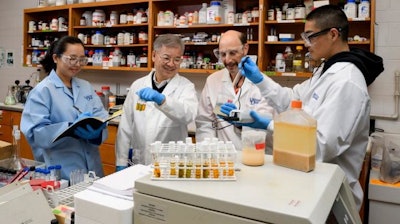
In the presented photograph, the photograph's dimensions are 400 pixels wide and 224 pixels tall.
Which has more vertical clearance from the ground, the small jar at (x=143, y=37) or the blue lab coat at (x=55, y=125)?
the small jar at (x=143, y=37)

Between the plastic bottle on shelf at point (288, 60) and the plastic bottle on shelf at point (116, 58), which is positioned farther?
the plastic bottle on shelf at point (116, 58)

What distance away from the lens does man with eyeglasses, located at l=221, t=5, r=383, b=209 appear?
4.43 feet

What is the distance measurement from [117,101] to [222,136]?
2.34 metres

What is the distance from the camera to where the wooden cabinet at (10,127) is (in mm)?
4332

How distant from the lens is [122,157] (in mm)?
2244

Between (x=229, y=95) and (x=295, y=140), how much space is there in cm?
121

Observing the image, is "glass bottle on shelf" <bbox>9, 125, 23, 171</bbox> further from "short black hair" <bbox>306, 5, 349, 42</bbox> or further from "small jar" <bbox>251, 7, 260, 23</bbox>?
"small jar" <bbox>251, 7, 260, 23</bbox>

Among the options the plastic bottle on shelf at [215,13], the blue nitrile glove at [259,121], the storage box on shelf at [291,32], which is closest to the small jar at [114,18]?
the plastic bottle on shelf at [215,13]

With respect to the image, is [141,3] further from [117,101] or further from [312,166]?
[312,166]

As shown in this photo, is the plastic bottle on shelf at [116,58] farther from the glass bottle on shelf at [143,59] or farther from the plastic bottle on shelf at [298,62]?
the plastic bottle on shelf at [298,62]

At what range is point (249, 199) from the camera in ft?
2.47

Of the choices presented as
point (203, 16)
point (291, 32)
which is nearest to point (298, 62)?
point (291, 32)

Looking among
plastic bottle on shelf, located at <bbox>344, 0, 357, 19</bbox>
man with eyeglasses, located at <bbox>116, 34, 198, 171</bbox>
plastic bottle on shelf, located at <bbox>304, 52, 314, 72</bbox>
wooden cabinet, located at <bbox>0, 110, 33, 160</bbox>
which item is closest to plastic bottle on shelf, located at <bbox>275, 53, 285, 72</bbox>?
plastic bottle on shelf, located at <bbox>304, 52, 314, 72</bbox>

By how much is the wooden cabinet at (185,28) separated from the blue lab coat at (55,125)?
5.35 feet
